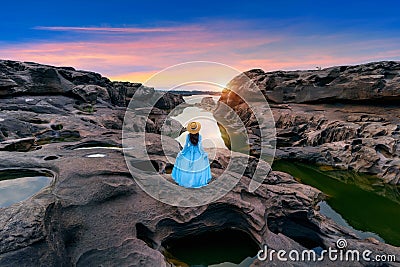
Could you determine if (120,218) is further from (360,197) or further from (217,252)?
(360,197)

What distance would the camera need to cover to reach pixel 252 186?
822cm

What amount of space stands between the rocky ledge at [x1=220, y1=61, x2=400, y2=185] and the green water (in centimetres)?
99

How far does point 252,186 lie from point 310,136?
58.7ft

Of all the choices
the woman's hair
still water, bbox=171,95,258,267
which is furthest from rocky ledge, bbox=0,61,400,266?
the woman's hair

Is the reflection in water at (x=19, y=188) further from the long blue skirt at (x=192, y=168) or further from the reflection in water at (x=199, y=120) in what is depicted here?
the reflection in water at (x=199, y=120)

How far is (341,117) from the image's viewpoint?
25.5 metres

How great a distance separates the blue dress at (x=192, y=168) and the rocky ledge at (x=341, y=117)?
1325 centimetres

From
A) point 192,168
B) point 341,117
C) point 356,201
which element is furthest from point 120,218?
point 341,117

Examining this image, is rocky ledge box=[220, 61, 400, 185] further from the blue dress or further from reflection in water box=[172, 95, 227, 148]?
the blue dress

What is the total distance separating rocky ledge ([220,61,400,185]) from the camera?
18016mm

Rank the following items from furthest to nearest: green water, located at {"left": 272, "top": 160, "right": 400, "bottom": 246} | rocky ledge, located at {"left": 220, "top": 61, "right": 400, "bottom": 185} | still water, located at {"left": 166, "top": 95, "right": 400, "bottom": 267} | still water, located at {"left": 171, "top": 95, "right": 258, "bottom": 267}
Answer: rocky ledge, located at {"left": 220, "top": 61, "right": 400, "bottom": 185}, green water, located at {"left": 272, "top": 160, "right": 400, "bottom": 246}, still water, located at {"left": 166, "top": 95, "right": 400, "bottom": 267}, still water, located at {"left": 171, "top": 95, "right": 258, "bottom": 267}

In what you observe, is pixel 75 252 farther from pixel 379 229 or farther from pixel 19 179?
pixel 379 229

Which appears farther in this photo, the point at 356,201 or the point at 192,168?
the point at 356,201

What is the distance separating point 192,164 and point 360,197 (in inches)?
444
